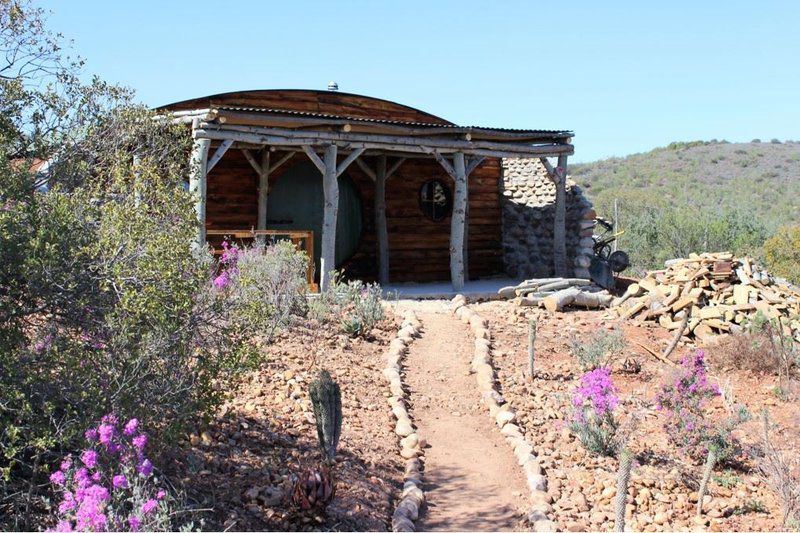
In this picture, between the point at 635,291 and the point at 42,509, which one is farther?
the point at 635,291

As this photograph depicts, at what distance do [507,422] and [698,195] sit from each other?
3445 cm

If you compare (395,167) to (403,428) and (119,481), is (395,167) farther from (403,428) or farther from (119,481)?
(119,481)

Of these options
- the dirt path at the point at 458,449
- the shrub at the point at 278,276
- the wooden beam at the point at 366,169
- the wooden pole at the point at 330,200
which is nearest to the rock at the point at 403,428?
the dirt path at the point at 458,449

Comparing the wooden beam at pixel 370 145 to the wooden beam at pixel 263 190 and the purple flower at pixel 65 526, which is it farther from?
the purple flower at pixel 65 526

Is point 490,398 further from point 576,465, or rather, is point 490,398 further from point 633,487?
point 633,487

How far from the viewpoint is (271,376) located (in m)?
8.63

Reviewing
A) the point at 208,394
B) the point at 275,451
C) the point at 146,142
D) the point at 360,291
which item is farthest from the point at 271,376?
the point at 360,291

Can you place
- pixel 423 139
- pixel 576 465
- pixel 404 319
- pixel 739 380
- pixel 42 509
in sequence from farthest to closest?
pixel 423 139
pixel 404 319
pixel 739 380
pixel 576 465
pixel 42 509

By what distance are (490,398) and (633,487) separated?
92.8 inches

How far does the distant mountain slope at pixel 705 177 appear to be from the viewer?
37.4 metres

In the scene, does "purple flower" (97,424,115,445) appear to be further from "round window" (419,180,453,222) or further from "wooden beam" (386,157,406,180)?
"round window" (419,180,453,222)

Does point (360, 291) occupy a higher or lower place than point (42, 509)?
higher

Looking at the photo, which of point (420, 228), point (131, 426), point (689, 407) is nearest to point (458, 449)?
point (689, 407)

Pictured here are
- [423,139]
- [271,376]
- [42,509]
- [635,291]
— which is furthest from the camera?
[423,139]
